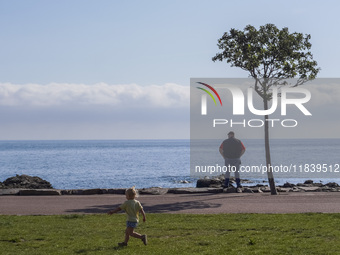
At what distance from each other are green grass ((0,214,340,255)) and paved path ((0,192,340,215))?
1.50 metres

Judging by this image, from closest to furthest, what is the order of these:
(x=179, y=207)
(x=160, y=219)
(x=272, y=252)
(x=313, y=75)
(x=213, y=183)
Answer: (x=272, y=252)
(x=160, y=219)
(x=179, y=207)
(x=313, y=75)
(x=213, y=183)

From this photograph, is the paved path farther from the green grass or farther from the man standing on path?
the man standing on path

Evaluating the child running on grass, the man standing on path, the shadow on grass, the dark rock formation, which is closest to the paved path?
the shadow on grass

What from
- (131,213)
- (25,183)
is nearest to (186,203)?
(131,213)

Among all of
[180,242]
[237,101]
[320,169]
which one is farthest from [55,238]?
[320,169]

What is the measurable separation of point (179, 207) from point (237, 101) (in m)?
9.29

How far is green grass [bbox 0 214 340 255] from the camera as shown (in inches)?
457

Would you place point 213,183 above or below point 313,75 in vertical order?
below

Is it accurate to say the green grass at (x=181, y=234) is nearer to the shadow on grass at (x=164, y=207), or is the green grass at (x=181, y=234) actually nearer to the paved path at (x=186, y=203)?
the shadow on grass at (x=164, y=207)

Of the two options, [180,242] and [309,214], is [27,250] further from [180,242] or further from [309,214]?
[309,214]

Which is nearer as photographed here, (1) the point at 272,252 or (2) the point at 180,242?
(1) the point at 272,252

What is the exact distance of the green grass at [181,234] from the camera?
11609mm

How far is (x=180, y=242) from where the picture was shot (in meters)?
12.3

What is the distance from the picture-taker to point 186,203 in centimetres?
1898
